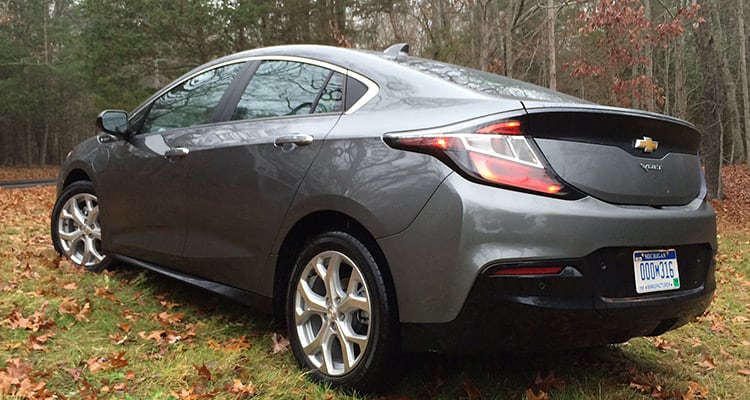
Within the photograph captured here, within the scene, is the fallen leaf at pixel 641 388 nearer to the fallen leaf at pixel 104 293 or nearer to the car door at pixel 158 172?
the car door at pixel 158 172

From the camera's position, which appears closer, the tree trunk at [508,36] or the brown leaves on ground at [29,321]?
the brown leaves on ground at [29,321]

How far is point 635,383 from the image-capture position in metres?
2.97

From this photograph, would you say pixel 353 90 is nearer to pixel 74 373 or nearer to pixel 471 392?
pixel 471 392

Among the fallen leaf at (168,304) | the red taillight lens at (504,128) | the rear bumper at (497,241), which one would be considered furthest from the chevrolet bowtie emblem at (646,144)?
the fallen leaf at (168,304)

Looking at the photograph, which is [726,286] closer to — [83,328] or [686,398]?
[686,398]

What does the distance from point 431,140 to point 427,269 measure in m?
0.48

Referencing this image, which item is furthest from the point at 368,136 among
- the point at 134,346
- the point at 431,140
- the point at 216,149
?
the point at 134,346

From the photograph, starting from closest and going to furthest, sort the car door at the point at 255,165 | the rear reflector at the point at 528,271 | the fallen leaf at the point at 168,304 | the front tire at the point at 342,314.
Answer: the rear reflector at the point at 528,271
the front tire at the point at 342,314
the car door at the point at 255,165
the fallen leaf at the point at 168,304

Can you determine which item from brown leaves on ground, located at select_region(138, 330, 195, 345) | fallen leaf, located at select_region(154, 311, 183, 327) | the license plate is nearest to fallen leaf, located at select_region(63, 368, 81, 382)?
brown leaves on ground, located at select_region(138, 330, 195, 345)

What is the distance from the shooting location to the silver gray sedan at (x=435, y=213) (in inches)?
84.6

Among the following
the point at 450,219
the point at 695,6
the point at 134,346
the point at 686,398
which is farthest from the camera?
the point at 695,6

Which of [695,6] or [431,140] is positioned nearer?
[431,140]

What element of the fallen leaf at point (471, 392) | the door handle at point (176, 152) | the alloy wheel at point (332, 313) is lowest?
the fallen leaf at point (471, 392)

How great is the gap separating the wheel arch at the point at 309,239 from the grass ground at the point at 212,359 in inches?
13.1
